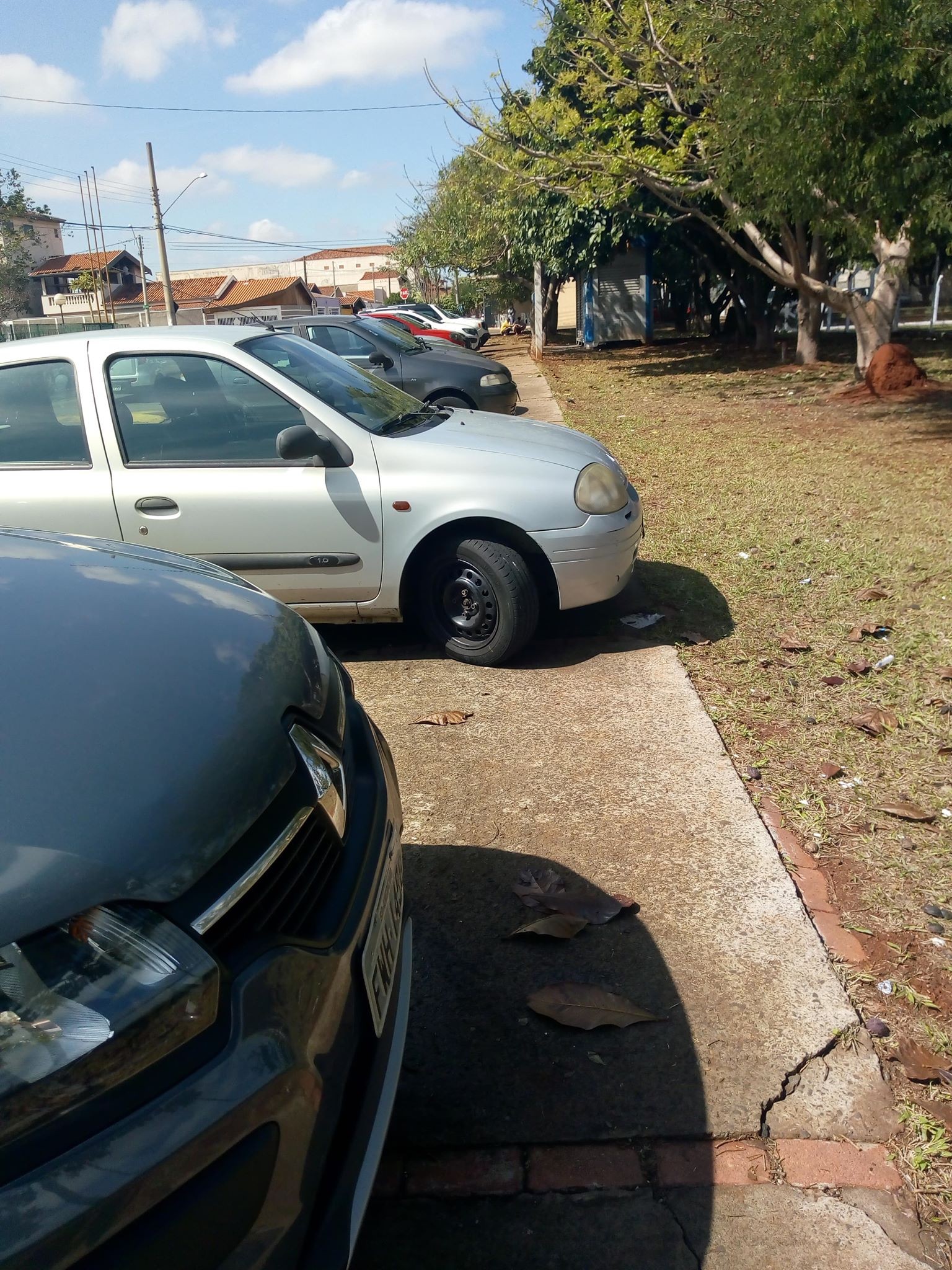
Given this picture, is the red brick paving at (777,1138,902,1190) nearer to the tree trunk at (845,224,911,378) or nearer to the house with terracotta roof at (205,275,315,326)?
the tree trunk at (845,224,911,378)

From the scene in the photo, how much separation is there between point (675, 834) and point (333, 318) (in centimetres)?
1045

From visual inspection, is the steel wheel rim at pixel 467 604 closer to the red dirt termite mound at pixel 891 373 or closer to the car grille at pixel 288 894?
the car grille at pixel 288 894

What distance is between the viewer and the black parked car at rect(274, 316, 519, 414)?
11594 mm

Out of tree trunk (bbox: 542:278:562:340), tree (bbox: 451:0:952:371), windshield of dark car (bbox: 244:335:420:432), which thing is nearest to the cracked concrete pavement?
windshield of dark car (bbox: 244:335:420:432)

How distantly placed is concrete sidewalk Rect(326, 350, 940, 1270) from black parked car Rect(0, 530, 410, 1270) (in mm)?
494

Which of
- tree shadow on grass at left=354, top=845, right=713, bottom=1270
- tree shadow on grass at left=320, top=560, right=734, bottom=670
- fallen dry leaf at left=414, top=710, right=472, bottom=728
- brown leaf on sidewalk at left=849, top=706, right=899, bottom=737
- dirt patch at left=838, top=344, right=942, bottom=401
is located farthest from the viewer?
dirt patch at left=838, top=344, right=942, bottom=401

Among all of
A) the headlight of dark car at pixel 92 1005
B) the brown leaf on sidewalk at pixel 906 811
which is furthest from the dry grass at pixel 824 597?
the headlight of dark car at pixel 92 1005

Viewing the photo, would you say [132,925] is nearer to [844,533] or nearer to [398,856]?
[398,856]

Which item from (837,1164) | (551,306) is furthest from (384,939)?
(551,306)

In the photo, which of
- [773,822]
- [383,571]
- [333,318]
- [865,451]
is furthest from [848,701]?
[333,318]

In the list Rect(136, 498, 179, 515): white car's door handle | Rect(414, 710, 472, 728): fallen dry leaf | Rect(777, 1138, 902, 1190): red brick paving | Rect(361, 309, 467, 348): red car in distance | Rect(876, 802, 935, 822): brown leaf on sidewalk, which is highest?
Rect(361, 309, 467, 348): red car in distance

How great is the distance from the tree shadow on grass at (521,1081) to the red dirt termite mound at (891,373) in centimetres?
1237

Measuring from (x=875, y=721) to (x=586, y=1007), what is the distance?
2.16 metres

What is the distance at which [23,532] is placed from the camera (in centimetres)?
277
